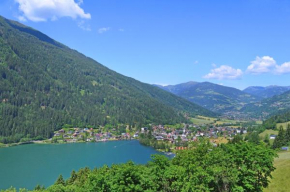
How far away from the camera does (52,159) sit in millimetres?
92625

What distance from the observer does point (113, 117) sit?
190m

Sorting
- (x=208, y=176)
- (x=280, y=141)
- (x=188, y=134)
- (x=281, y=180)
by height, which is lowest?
(x=188, y=134)

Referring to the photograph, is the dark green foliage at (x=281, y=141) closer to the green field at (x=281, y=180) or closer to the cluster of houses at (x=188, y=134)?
the green field at (x=281, y=180)

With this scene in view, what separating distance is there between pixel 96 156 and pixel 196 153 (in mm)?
77444

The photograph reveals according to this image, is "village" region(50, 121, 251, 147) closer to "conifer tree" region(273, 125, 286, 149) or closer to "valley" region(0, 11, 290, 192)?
"valley" region(0, 11, 290, 192)

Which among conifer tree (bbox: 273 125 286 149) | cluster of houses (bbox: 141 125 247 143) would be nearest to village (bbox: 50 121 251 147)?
cluster of houses (bbox: 141 125 247 143)

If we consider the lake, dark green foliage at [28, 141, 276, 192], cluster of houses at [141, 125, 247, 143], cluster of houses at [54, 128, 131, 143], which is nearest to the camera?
dark green foliage at [28, 141, 276, 192]

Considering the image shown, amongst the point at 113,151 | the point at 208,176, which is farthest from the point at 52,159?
the point at 208,176

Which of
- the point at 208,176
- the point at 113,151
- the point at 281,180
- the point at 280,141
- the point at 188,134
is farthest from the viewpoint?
the point at 188,134

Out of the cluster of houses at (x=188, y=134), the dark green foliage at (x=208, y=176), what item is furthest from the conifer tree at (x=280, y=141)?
the cluster of houses at (x=188, y=134)

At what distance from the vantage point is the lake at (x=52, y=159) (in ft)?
229

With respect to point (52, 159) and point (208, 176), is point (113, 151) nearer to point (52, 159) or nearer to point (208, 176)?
point (52, 159)

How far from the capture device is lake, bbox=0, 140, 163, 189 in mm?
69750

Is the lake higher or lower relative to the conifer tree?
lower
